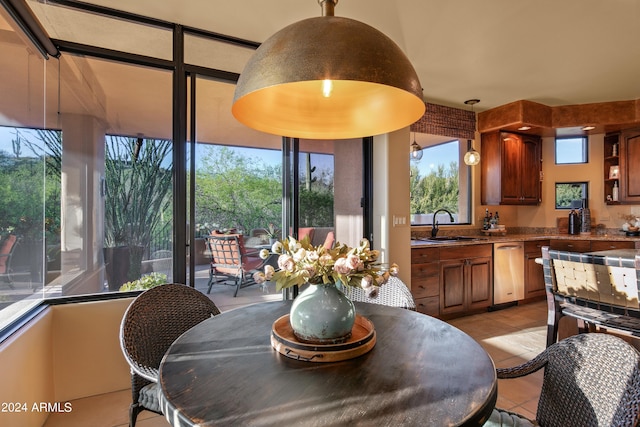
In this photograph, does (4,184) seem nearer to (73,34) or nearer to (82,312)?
(82,312)

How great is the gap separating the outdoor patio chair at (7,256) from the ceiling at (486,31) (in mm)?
1671

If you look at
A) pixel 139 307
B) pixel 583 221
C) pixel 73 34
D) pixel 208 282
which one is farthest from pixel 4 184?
pixel 583 221

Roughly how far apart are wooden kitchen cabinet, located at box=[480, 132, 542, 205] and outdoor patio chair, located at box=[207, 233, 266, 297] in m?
3.41

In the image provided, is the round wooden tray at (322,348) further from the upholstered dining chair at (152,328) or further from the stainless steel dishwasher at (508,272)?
the stainless steel dishwasher at (508,272)

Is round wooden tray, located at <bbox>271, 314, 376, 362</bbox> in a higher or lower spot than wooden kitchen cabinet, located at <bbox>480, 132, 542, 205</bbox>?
lower

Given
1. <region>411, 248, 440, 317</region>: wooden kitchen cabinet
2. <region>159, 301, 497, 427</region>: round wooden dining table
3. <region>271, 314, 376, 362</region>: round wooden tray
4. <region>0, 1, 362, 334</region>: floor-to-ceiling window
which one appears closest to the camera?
<region>159, 301, 497, 427</region>: round wooden dining table

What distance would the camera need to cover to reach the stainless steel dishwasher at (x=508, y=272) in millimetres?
4012

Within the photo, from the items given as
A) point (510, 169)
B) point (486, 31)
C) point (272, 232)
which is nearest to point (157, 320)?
point (272, 232)

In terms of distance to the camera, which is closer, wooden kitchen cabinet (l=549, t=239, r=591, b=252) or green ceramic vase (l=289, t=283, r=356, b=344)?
green ceramic vase (l=289, t=283, r=356, b=344)

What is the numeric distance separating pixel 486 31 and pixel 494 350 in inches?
106

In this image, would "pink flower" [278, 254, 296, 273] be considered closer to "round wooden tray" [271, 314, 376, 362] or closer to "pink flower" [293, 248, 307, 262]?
"pink flower" [293, 248, 307, 262]

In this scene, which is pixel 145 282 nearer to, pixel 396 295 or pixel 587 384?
pixel 396 295

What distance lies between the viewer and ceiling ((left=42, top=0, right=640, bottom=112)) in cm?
227

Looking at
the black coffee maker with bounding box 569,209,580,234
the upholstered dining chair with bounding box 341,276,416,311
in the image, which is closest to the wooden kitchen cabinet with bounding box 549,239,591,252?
the black coffee maker with bounding box 569,209,580,234
